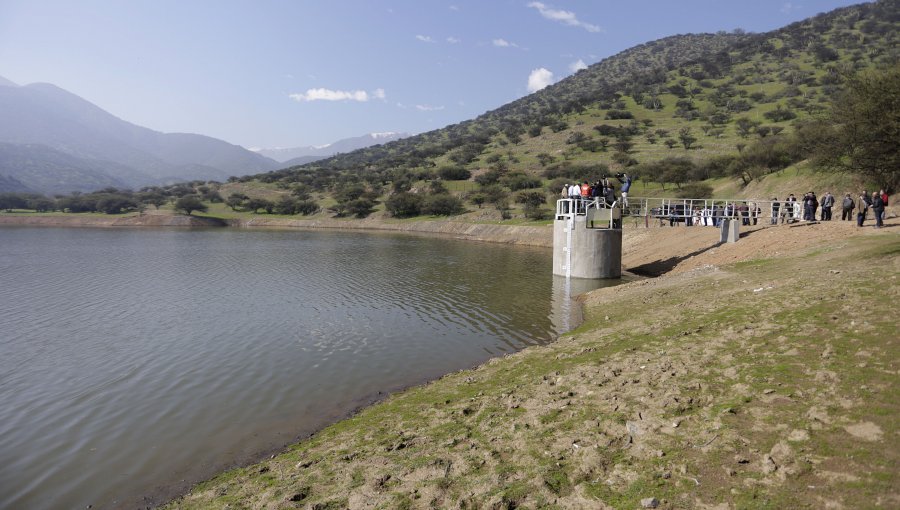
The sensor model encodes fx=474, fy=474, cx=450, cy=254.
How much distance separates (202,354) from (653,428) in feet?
55.9

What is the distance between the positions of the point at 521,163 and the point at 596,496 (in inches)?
5321

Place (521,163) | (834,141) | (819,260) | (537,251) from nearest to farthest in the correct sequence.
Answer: (819,260)
(834,141)
(537,251)
(521,163)

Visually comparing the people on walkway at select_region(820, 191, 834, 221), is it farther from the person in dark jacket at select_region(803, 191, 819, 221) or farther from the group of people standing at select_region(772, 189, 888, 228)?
the person in dark jacket at select_region(803, 191, 819, 221)

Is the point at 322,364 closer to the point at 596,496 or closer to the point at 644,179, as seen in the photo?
the point at 596,496

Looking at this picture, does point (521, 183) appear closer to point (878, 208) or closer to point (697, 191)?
point (697, 191)

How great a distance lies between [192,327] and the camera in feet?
75.9

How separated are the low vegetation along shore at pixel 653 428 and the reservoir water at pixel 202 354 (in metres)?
2.16

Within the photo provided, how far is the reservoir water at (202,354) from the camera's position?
11281 mm

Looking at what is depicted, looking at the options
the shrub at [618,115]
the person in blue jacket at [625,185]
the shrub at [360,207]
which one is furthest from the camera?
the shrub at [618,115]

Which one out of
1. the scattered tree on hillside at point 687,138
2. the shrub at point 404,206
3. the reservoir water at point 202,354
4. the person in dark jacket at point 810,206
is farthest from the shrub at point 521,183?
the person in dark jacket at point 810,206

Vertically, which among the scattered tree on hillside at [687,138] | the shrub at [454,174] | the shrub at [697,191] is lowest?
the shrub at [697,191]

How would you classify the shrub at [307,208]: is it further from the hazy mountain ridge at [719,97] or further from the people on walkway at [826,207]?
the people on walkway at [826,207]

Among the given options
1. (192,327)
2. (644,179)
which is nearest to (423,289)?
(192,327)

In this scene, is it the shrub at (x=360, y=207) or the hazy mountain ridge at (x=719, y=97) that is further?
the hazy mountain ridge at (x=719, y=97)
